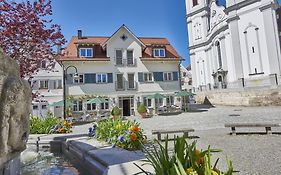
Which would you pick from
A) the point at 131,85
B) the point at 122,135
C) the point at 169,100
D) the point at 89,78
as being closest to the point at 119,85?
the point at 131,85

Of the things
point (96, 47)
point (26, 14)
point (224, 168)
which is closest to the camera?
point (224, 168)

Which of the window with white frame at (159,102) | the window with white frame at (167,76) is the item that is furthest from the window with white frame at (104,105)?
the window with white frame at (167,76)

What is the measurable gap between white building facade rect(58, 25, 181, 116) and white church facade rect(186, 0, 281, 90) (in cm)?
1041

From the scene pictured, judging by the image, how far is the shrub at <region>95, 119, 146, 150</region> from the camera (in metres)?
7.07

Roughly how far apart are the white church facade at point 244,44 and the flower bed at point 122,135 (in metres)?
24.2

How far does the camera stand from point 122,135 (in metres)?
7.25

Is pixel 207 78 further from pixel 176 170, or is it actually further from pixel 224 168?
pixel 176 170

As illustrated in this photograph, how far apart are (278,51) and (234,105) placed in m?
9.50

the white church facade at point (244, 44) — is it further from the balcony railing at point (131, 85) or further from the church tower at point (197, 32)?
the balcony railing at point (131, 85)

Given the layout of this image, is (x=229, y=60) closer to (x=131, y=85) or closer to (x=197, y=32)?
(x=197, y=32)

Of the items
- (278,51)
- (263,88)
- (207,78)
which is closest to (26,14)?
(263,88)

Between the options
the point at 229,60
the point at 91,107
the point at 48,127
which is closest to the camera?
the point at 48,127

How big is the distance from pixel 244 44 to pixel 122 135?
104 ft

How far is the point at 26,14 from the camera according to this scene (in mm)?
9914
